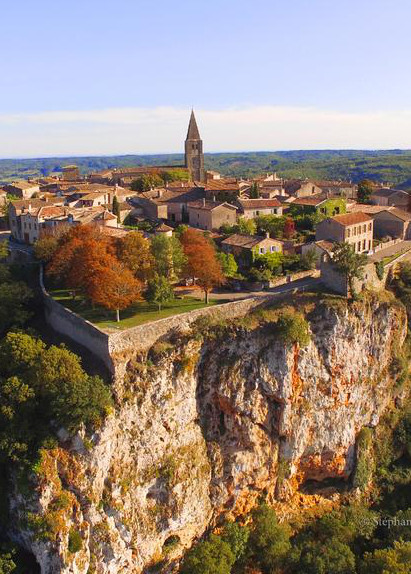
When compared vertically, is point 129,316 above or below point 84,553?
above

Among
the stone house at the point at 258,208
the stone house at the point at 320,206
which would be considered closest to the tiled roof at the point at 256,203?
the stone house at the point at 258,208

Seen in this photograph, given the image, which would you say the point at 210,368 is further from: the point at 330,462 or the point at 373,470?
the point at 373,470

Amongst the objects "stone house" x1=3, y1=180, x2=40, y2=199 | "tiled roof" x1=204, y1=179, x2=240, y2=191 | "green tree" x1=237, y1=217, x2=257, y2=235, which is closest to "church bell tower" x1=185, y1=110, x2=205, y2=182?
"tiled roof" x1=204, y1=179, x2=240, y2=191

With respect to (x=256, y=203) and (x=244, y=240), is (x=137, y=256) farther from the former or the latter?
(x=256, y=203)

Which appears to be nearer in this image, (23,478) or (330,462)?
(23,478)

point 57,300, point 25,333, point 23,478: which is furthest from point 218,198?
point 23,478

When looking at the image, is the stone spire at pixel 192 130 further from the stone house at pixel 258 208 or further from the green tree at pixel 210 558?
the green tree at pixel 210 558

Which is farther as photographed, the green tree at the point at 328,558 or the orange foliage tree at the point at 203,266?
the orange foliage tree at the point at 203,266
